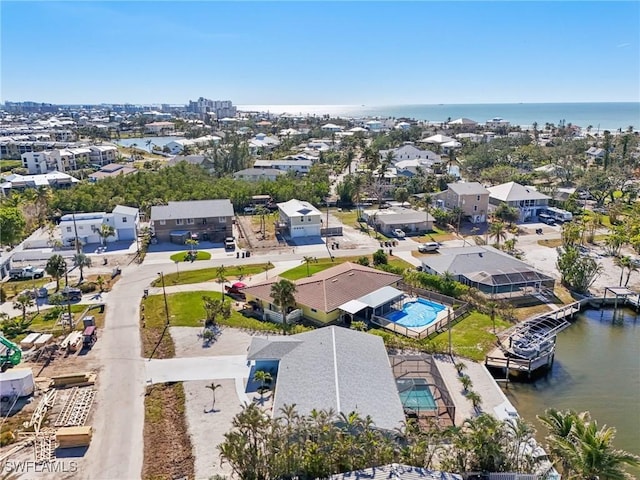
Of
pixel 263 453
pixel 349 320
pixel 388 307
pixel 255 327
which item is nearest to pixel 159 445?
pixel 263 453

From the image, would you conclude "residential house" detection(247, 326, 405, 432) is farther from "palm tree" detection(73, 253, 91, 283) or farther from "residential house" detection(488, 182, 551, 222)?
"residential house" detection(488, 182, 551, 222)

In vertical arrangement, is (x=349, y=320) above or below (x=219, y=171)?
below

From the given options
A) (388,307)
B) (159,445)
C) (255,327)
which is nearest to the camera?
(159,445)

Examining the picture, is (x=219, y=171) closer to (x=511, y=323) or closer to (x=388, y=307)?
(x=388, y=307)

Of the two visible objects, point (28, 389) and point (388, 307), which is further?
point (388, 307)

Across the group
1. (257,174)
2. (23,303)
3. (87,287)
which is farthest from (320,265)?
(257,174)

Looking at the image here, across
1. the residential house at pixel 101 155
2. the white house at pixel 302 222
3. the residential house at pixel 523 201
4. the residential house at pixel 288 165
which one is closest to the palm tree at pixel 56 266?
the white house at pixel 302 222

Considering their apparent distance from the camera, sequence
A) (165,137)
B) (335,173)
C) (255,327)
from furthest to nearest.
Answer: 1. (165,137)
2. (335,173)
3. (255,327)
